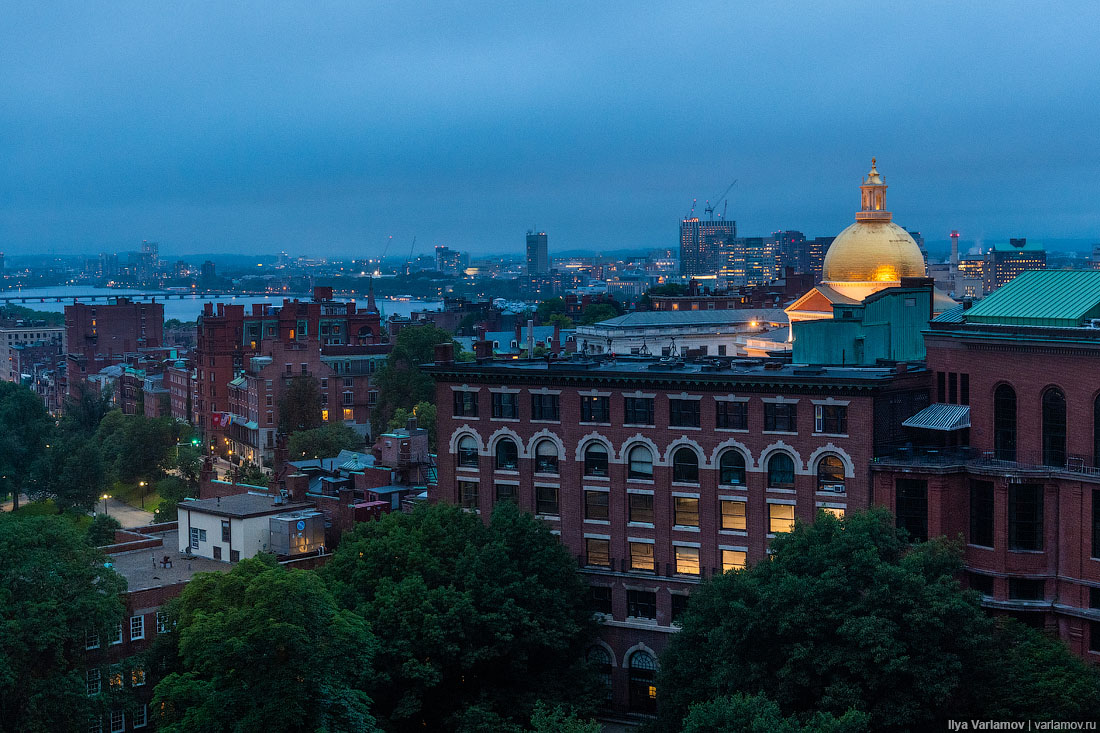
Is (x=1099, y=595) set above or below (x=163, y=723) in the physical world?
above

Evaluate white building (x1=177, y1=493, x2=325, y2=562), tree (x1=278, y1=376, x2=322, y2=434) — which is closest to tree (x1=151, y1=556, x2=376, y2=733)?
white building (x1=177, y1=493, x2=325, y2=562)

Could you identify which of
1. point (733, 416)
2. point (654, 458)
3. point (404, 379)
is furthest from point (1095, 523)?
point (404, 379)

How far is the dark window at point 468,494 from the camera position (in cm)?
7681

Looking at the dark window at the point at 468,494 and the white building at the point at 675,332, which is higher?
the white building at the point at 675,332

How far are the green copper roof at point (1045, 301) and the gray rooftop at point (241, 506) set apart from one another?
39127 mm

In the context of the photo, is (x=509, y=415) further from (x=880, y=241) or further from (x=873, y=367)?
(x=880, y=241)

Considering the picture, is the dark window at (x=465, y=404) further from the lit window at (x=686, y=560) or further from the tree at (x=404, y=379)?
the tree at (x=404, y=379)

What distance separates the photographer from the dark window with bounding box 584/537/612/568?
238ft

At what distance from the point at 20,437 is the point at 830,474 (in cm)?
10641

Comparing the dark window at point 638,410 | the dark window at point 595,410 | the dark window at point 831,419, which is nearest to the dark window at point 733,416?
the dark window at point 831,419

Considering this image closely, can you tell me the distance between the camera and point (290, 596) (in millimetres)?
55125


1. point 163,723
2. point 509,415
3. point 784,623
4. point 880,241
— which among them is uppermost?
point 880,241

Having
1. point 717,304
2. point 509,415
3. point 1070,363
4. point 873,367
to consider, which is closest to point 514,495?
point 509,415

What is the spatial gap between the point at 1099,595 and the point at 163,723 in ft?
133
